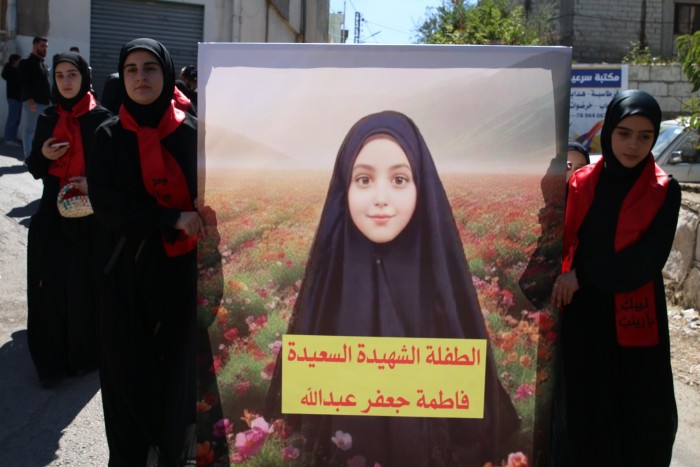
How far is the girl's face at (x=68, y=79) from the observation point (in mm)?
4191

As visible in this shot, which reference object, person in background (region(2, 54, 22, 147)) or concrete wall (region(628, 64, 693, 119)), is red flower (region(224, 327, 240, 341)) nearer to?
person in background (region(2, 54, 22, 147))

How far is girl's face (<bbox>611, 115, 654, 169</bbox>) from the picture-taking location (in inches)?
105

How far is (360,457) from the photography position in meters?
2.37

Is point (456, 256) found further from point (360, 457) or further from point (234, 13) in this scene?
point (234, 13)

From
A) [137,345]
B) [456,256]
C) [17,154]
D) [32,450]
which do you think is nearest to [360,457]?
[456,256]

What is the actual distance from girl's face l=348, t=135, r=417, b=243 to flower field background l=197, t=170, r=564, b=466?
10 centimetres

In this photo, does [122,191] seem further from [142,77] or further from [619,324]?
[619,324]

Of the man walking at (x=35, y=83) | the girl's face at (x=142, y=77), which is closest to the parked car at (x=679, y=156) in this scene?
the man walking at (x=35, y=83)

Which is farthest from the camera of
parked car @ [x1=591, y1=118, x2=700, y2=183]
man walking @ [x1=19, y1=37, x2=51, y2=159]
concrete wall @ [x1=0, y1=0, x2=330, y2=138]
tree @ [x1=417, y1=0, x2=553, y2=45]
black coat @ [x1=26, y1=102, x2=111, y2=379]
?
tree @ [x1=417, y1=0, x2=553, y2=45]

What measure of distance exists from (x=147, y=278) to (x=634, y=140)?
1780 mm

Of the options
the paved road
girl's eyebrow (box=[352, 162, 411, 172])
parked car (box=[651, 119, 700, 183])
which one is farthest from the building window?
girl's eyebrow (box=[352, 162, 411, 172])

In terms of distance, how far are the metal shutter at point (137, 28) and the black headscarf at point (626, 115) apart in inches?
529

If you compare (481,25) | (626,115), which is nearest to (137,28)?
(481,25)

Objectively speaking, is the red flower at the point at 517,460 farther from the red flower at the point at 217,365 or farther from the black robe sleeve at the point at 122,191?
the black robe sleeve at the point at 122,191
